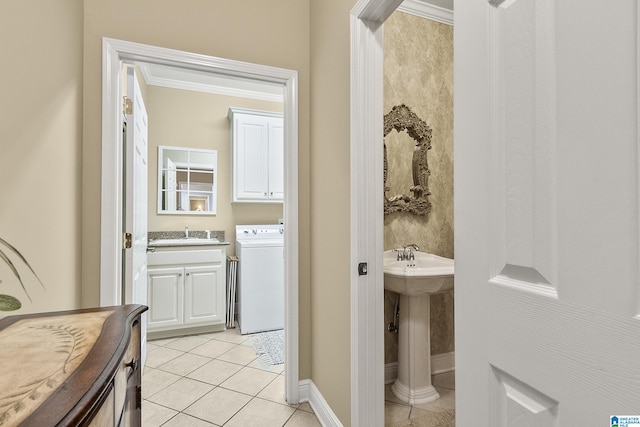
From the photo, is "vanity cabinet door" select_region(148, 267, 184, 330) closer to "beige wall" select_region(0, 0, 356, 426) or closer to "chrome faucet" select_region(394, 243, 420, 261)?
"beige wall" select_region(0, 0, 356, 426)

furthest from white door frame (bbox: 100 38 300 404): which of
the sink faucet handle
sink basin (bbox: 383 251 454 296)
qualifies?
the sink faucet handle

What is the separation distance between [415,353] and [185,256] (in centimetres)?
228

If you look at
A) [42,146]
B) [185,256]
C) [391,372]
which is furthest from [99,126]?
[391,372]

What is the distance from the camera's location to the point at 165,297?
304cm

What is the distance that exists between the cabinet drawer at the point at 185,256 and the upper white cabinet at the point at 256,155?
71cm

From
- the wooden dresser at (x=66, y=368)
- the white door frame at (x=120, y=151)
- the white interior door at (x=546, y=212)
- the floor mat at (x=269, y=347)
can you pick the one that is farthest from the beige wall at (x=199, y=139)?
the white interior door at (x=546, y=212)

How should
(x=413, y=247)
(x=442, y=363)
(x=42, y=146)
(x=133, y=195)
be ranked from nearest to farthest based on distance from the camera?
(x=42, y=146) < (x=133, y=195) < (x=413, y=247) < (x=442, y=363)

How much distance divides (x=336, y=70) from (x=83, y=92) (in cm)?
133

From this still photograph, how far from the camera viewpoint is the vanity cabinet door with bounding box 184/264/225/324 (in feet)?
10.2

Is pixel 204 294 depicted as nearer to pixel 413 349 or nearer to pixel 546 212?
pixel 413 349

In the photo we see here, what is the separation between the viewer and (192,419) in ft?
6.00

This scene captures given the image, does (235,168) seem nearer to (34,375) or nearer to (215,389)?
(215,389)

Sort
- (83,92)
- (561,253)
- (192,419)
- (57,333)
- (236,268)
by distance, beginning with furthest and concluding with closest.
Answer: (236,268) → (192,419) → (83,92) → (57,333) → (561,253)

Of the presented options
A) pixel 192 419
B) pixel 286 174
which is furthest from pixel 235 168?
pixel 192 419
